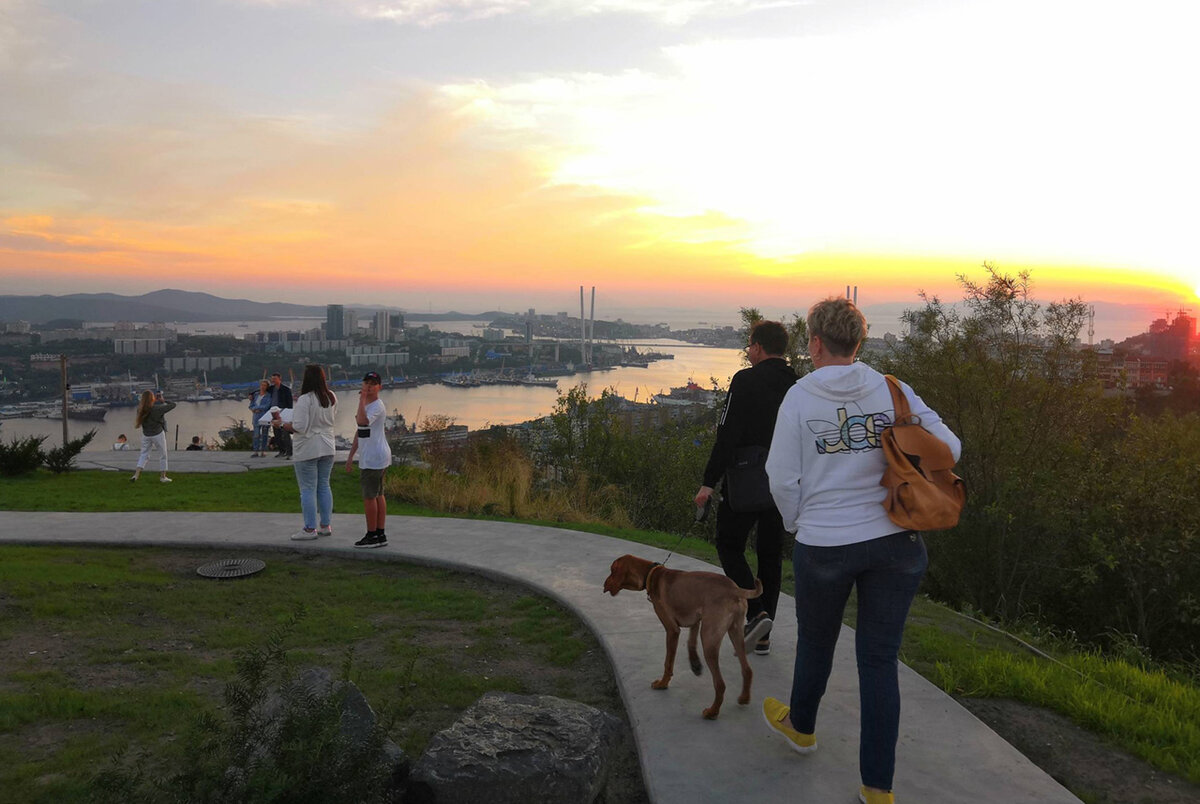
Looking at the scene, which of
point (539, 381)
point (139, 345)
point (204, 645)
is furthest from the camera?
point (139, 345)

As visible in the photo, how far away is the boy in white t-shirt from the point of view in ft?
25.4

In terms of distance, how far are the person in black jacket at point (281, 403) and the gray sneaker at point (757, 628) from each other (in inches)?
496

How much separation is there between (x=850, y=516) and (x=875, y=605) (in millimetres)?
353

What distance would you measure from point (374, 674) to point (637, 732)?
186 cm

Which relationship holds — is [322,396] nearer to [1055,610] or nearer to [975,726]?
[975,726]

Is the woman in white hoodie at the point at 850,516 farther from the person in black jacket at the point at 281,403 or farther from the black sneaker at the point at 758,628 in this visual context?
the person in black jacket at the point at 281,403

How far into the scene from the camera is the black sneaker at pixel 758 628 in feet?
15.2

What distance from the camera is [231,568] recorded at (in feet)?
24.3

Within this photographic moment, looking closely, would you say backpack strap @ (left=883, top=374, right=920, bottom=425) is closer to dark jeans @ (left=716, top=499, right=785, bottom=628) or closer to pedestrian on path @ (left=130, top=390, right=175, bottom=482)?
dark jeans @ (left=716, top=499, right=785, bottom=628)

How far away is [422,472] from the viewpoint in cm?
1279

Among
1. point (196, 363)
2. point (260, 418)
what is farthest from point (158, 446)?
point (196, 363)

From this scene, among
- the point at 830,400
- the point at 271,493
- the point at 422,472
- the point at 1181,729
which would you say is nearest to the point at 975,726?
the point at 1181,729

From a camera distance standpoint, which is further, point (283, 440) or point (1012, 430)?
point (283, 440)

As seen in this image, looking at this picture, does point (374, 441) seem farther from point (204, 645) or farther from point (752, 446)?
point (752, 446)
